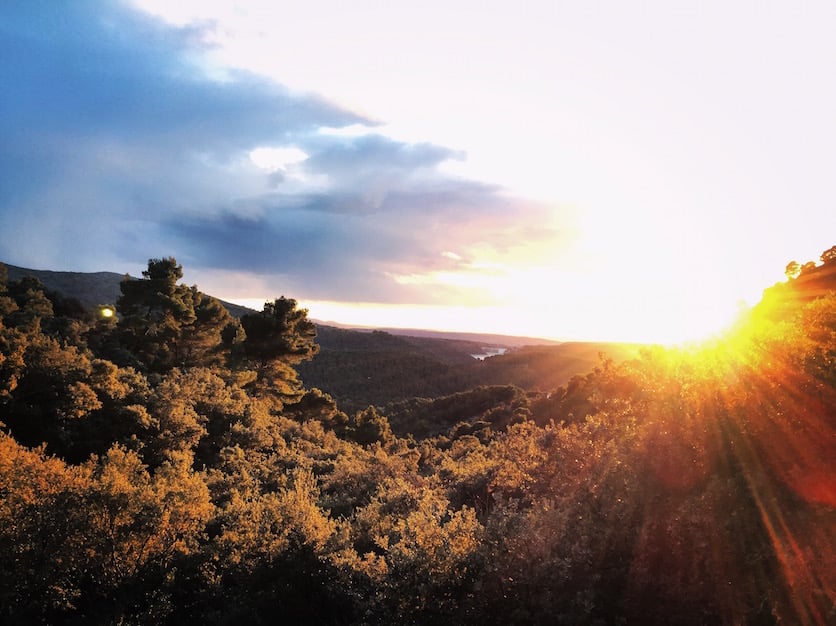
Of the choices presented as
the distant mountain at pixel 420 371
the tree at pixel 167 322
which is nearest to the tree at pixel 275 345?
the tree at pixel 167 322

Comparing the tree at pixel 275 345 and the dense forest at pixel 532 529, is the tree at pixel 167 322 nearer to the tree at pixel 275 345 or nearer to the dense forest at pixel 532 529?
the tree at pixel 275 345

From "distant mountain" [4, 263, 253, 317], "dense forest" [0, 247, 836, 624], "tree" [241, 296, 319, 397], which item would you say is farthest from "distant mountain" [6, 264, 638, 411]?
"dense forest" [0, 247, 836, 624]

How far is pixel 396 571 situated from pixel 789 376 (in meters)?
6.34

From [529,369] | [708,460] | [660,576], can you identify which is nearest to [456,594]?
[660,576]

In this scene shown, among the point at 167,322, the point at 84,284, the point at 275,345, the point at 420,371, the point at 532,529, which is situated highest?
the point at 84,284

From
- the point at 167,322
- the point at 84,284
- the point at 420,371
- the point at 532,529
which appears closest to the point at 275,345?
the point at 167,322

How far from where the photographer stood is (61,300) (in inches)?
1978

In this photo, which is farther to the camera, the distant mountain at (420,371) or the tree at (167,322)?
the distant mountain at (420,371)

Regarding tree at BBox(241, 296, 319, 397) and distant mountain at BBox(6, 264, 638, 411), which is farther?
distant mountain at BBox(6, 264, 638, 411)

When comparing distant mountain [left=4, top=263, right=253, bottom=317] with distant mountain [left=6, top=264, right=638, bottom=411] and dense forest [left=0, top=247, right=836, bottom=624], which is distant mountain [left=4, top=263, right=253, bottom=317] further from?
dense forest [left=0, top=247, right=836, bottom=624]

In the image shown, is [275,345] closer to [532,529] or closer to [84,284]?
[532,529]

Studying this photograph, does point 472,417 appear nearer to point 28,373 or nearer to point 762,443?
point 28,373

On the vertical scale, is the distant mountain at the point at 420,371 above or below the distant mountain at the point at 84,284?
below

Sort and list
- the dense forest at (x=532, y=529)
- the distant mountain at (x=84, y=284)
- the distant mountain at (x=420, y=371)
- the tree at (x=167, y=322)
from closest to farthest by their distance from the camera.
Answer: the dense forest at (x=532, y=529) → the tree at (x=167, y=322) → the distant mountain at (x=420, y=371) → the distant mountain at (x=84, y=284)
